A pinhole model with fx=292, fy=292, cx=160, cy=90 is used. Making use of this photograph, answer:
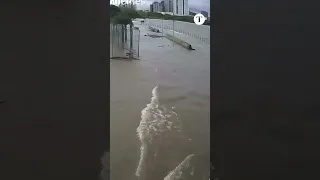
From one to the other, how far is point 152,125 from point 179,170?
1.39ft

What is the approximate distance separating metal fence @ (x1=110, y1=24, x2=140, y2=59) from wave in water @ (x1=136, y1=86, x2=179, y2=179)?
0.42 meters

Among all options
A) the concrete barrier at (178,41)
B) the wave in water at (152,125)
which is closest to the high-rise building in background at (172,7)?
the concrete barrier at (178,41)

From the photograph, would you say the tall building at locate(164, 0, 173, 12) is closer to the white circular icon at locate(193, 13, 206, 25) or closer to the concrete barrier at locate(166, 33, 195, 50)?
the concrete barrier at locate(166, 33, 195, 50)

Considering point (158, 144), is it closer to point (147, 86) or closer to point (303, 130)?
point (147, 86)

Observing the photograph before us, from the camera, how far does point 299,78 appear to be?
1.29 m

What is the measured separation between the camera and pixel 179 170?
82.5 inches

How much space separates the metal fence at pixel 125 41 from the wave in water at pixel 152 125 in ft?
1.38

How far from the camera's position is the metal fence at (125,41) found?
2.40 metres

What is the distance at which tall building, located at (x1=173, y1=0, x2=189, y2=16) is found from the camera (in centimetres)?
242

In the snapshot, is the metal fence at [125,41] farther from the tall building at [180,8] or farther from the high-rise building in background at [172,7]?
the tall building at [180,8]

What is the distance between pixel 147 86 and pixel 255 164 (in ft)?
4.74

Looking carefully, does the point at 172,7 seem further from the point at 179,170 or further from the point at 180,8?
the point at 179,170
